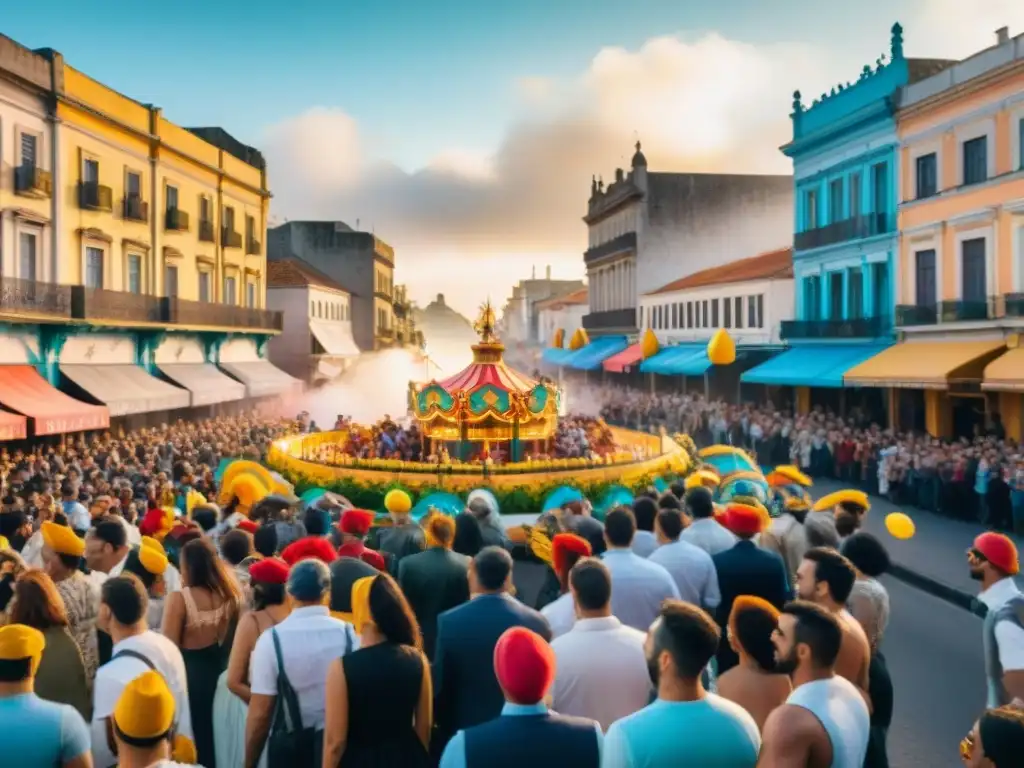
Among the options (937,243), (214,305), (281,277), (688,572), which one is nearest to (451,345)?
(281,277)

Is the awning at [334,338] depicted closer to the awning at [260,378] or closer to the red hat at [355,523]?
the awning at [260,378]

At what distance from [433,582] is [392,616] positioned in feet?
8.26

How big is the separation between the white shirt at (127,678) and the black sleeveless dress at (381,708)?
0.93m

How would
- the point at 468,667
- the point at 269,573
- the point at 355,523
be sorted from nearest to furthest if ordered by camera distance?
the point at 468,667 → the point at 269,573 → the point at 355,523

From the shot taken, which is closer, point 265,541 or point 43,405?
point 265,541

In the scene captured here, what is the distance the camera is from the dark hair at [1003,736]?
321 centimetres

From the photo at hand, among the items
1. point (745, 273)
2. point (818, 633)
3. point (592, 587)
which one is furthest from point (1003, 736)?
point (745, 273)

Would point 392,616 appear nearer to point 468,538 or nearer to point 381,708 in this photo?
point 381,708

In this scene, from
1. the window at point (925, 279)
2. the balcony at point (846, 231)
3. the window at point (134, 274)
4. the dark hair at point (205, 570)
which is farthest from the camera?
the window at point (134, 274)

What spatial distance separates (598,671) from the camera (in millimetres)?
4781

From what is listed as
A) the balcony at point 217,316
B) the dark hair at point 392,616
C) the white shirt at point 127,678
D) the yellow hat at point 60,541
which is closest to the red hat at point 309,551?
the yellow hat at point 60,541

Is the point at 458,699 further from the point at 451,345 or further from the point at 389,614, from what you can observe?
the point at 451,345

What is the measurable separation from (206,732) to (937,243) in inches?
952

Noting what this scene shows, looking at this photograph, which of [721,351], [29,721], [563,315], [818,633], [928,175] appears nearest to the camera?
[29,721]
